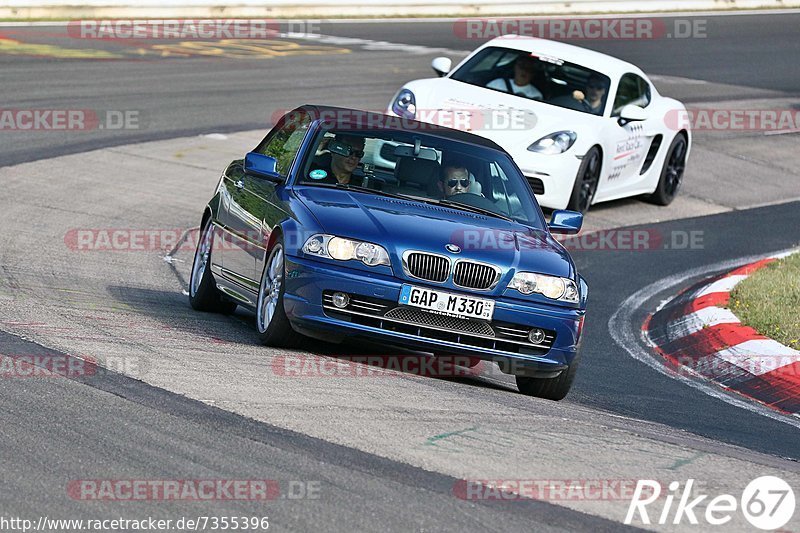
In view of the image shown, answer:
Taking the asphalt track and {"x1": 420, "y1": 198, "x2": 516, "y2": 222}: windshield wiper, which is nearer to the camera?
the asphalt track

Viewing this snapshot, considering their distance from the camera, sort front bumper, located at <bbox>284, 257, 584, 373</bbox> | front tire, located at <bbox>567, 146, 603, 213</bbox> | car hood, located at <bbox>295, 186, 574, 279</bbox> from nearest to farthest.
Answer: front bumper, located at <bbox>284, 257, 584, 373</bbox> < car hood, located at <bbox>295, 186, 574, 279</bbox> < front tire, located at <bbox>567, 146, 603, 213</bbox>

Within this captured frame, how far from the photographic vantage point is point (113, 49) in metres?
23.8

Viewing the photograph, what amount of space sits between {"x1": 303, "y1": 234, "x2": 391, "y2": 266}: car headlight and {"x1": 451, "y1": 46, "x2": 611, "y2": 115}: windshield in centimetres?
778

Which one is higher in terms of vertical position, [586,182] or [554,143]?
[554,143]

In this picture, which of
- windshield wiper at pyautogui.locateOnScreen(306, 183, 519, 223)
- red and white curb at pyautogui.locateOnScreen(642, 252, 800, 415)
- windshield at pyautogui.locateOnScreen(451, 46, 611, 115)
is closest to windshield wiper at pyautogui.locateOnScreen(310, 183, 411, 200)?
windshield wiper at pyautogui.locateOnScreen(306, 183, 519, 223)

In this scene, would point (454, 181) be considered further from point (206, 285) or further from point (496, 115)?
point (496, 115)

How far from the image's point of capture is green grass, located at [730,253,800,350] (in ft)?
32.9

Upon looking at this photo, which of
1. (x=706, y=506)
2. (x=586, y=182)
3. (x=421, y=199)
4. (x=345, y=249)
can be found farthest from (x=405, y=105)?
(x=706, y=506)

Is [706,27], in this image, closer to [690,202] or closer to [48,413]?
[690,202]

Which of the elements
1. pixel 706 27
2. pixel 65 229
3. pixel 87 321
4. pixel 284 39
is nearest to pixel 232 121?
pixel 65 229

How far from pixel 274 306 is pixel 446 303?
0.95 meters

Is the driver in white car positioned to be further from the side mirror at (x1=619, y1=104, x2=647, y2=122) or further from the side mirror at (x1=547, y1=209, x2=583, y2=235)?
the side mirror at (x1=547, y1=209, x2=583, y2=235)

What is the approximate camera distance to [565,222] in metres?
9.12

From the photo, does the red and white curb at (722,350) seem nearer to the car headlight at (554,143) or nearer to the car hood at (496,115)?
the car headlight at (554,143)
